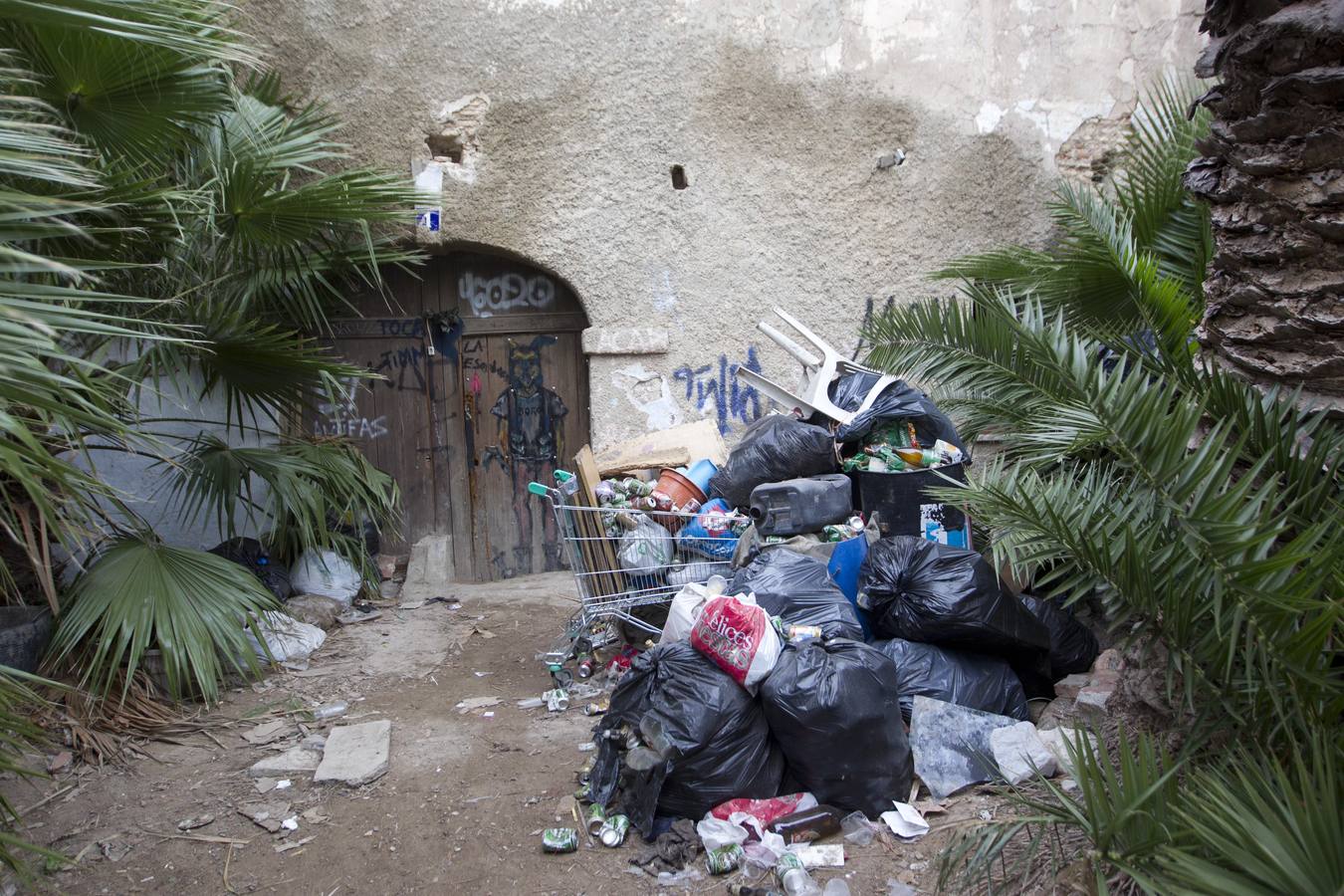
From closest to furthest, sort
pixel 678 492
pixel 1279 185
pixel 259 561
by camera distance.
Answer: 1. pixel 1279 185
2. pixel 678 492
3. pixel 259 561

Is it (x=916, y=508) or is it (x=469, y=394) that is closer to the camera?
(x=916, y=508)

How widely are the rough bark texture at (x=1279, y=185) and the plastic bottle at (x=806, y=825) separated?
1.65m

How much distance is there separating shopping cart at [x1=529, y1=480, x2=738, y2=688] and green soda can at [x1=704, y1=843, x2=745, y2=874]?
1258 mm

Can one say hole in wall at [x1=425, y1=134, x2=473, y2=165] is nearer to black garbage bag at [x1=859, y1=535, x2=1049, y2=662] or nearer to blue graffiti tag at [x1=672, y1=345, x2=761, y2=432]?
blue graffiti tag at [x1=672, y1=345, x2=761, y2=432]

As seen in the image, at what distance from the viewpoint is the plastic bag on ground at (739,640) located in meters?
2.90

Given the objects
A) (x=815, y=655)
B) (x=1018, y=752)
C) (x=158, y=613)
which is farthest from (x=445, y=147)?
(x=1018, y=752)

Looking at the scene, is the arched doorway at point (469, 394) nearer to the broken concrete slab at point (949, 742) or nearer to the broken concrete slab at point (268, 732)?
the broken concrete slab at point (268, 732)

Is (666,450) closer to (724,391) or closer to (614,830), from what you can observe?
(724,391)

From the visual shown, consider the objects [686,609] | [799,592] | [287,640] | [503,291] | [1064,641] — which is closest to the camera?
[686,609]

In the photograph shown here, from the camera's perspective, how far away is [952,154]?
5.82 metres

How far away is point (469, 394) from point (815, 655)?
12.3 ft

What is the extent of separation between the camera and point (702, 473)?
4.46 meters

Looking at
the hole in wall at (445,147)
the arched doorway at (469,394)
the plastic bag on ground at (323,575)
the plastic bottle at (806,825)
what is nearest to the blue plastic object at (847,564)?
the plastic bottle at (806,825)

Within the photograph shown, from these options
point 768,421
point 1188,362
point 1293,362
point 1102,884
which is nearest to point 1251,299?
point 1293,362
